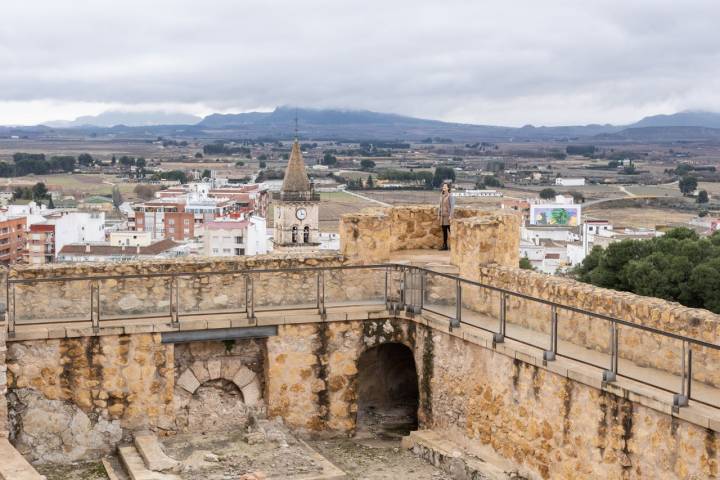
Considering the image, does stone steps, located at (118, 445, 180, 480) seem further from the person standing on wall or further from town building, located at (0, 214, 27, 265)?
town building, located at (0, 214, 27, 265)

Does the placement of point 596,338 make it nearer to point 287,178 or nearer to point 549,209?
point 287,178

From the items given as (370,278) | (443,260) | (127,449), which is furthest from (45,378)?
(443,260)

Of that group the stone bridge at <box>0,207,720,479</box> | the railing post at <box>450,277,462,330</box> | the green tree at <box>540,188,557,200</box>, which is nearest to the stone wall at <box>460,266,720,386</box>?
the stone bridge at <box>0,207,720,479</box>

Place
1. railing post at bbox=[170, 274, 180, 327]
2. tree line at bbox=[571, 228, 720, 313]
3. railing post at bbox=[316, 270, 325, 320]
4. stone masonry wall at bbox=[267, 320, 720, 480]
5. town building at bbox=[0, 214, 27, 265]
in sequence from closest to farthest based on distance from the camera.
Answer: stone masonry wall at bbox=[267, 320, 720, 480], railing post at bbox=[170, 274, 180, 327], railing post at bbox=[316, 270, 325, 320], tree line at bbox=[571, 228, 720, 313], town building at bbox=[0, 214, 27, 265]

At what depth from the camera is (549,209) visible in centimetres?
12144

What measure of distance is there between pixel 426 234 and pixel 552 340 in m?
5.27

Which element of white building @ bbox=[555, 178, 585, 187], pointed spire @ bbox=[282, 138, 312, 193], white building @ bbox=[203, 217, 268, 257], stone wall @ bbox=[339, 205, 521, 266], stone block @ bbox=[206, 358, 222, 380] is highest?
stone wall @ bbox=[339, 205, 521, 266]

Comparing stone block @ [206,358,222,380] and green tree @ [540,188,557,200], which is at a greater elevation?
stone block @ [206,358,222,380]

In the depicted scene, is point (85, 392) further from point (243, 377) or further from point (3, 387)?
point (243, 377)

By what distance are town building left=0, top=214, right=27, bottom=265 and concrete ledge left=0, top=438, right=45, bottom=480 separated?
291ft

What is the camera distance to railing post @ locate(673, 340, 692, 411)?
9.03 meters

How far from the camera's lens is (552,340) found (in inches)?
421

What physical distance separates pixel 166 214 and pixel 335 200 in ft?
126

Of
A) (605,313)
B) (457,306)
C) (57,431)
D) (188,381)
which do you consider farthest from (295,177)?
(605,313)
